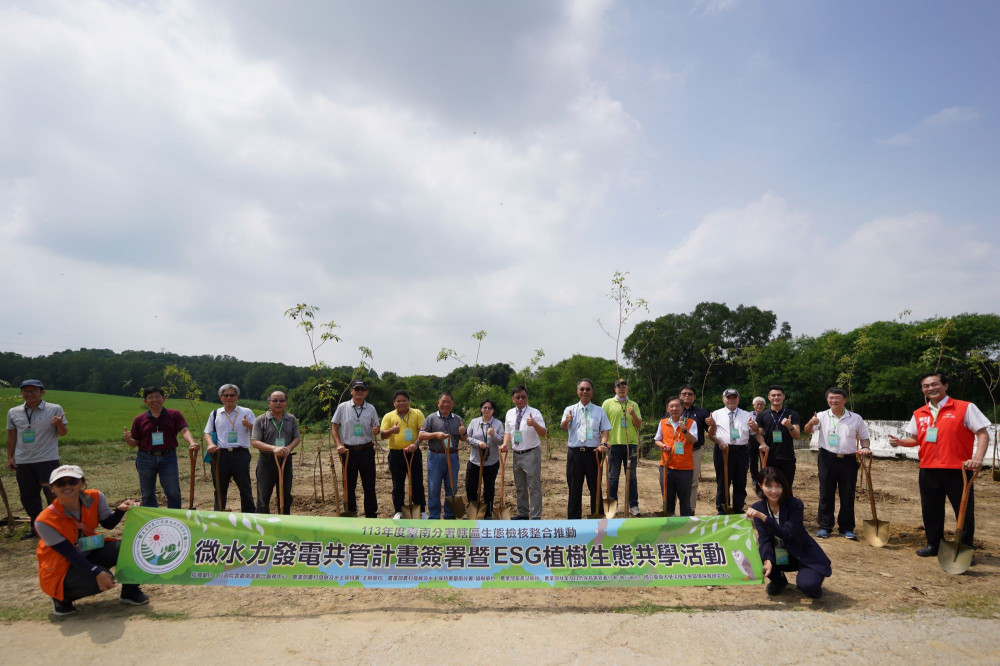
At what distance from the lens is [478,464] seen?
6680 millimetres

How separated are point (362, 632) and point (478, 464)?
3176 mm

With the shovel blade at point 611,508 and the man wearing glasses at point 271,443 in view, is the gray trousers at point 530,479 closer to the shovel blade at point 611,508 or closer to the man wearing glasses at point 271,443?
the shovel blade at point 611,508

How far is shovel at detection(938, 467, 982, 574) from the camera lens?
4.87m

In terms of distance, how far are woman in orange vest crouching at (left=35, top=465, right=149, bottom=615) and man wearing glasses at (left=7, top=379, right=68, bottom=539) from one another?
2.39 m

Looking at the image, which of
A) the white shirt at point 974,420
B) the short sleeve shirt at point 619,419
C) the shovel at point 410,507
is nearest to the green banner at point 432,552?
the shovel at point 410,507

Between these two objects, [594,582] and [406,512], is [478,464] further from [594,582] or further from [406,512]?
[594,582]

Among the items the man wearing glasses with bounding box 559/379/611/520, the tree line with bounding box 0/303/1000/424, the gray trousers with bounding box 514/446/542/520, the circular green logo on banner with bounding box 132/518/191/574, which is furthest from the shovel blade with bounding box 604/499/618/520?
the tree line with bounding box 0/303/1000/424

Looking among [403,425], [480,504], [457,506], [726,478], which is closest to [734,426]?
[726,478]

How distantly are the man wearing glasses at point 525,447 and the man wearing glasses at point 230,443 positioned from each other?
304cm

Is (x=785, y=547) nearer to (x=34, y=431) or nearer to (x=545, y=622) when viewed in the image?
(x=545, y=622)

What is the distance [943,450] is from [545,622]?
457cm

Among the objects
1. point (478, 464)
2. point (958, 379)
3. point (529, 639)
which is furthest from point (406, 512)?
point (958, 379)

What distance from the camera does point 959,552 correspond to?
193 inches

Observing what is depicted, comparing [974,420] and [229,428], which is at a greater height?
[974,420]
